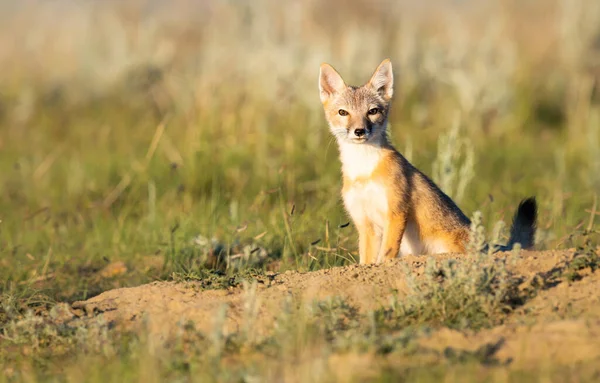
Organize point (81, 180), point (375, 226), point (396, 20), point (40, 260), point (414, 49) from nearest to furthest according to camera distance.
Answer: point (375, 226)
point (40, 260)
point (81, 180)
point (414, 49)
point (396, 20)

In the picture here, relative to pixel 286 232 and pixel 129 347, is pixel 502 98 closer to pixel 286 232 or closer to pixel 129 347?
pixel 286 232

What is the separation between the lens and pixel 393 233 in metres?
5.36

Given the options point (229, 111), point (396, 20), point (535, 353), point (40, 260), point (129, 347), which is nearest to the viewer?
point (535, 353)

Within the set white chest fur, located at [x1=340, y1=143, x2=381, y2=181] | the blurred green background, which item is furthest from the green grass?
white chest fur, located at [x1=340, y1=143, x2=381, y2=181]

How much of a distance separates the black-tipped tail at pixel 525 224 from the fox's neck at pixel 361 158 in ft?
3.24

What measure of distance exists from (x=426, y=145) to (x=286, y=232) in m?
3.77

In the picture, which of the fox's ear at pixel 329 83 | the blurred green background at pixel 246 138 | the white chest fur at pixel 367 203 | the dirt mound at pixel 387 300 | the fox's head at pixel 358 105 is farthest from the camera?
the fox's ear at pixel 329 83

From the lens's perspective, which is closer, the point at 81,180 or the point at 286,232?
the point at 286,232

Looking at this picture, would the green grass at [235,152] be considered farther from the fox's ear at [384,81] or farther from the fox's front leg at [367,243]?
the fox's ear at [384,81]

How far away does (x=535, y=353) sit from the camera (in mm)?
3525

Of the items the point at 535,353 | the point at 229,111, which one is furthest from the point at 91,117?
the point at 535,353

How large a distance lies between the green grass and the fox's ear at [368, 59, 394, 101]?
0.51 m

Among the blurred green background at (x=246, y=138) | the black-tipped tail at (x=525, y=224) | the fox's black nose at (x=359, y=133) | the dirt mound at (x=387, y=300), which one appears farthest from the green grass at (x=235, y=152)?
the fox's black nose at (x=359, y=133)

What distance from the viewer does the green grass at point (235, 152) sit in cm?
557
